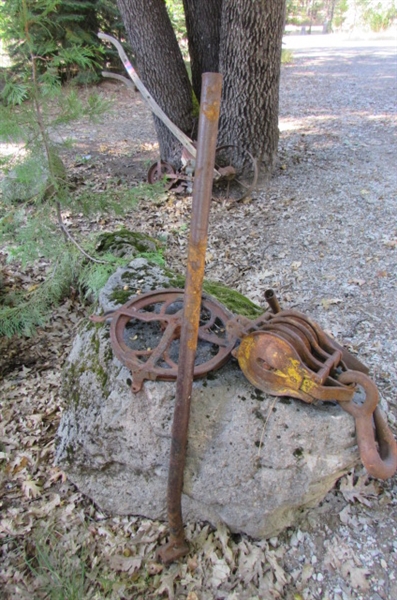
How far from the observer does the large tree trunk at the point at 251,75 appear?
4840 millimetres

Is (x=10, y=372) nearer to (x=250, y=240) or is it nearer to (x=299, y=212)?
(x=250, y=240)

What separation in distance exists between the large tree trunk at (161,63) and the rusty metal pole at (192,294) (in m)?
4.68

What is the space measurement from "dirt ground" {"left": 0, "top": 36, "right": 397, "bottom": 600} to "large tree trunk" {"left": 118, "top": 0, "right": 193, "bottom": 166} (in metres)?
0.98

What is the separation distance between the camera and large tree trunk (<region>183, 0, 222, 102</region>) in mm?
5414

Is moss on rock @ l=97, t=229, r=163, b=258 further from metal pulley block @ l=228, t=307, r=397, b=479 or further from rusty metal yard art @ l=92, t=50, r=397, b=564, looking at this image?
metal pulley block @ l=228, t=307, r=397, b=479

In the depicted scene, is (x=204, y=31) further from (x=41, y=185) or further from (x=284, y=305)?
(x=284, y=305)

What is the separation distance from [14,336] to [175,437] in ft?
8.30

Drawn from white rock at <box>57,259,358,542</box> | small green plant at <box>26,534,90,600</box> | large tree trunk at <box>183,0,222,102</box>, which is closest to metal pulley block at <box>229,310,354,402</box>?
white rock at <box>57,259,358,542</box>

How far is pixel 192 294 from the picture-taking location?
5.78ft

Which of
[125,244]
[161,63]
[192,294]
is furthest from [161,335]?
[161,63]

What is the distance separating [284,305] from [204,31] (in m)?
4.03

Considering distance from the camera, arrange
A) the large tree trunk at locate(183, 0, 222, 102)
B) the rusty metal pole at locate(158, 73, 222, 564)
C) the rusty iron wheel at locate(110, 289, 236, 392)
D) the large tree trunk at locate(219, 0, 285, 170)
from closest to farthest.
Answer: the rusty metal pole at locate(158, 73, 222, 564)
the rusty iron wheel at locate(110, 289, 236, 392)
the large tree trunk at locate(219, 0, 285, 170)
the large tree trunk at locate(183, 0, 222, 102)

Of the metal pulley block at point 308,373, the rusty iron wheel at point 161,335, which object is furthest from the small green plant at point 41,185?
the metal pulley block at point 308,373

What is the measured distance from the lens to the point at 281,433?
218 cm
